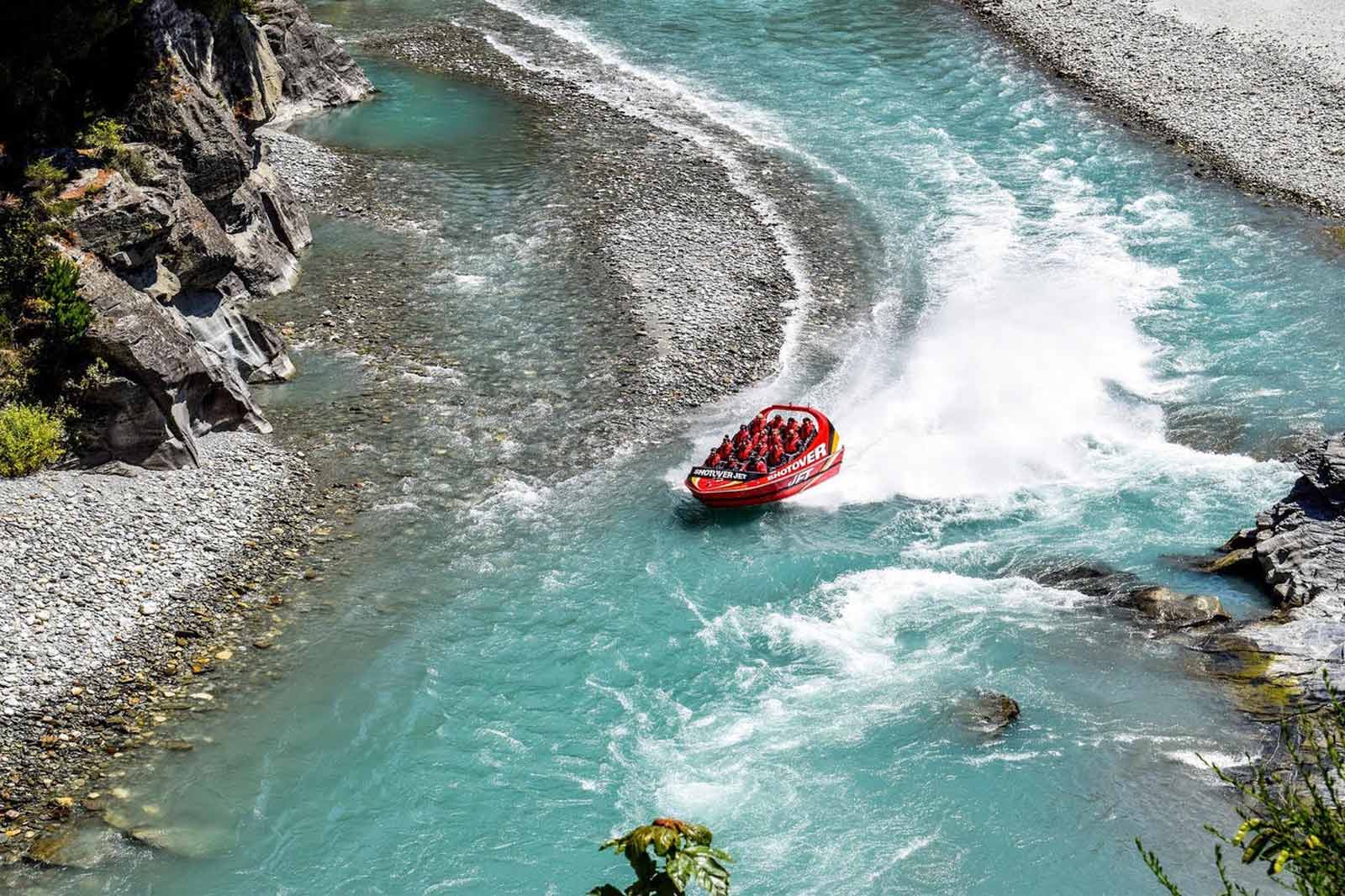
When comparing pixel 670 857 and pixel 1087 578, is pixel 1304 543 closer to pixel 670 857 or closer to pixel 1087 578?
pixel 1087 578

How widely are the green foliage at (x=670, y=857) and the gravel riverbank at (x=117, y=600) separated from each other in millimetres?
18211

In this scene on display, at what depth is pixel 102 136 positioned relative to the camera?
34656 millimetres

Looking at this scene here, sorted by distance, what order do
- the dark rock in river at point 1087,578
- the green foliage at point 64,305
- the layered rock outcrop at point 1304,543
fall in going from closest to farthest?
the layered rock outcrop at point 1304,543 < the dark rock in river at point 1087,578 < the green foliage at point 64,305

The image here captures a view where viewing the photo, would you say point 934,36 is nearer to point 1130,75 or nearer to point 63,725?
point 1130,75

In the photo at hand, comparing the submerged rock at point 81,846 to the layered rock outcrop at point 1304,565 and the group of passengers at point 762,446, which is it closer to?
the group of passengers at point 762,446

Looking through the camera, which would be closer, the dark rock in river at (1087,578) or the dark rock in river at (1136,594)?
the dark rock in river at (1136,594)

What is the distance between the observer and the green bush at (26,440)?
2944 cm

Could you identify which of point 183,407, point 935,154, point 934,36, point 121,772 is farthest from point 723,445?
point 934,36

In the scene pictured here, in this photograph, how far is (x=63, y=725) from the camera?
973 inches

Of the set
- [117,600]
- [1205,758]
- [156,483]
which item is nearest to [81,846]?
[117,600]

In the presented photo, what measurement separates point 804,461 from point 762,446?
1.16 metres

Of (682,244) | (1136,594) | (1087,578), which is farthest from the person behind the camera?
(682,244)

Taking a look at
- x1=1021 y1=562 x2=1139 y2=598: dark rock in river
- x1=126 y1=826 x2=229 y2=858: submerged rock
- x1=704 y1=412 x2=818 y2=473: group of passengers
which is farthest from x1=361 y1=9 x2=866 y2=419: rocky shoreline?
x1=126 y1=826 x2=229 y2=858: submerged rock

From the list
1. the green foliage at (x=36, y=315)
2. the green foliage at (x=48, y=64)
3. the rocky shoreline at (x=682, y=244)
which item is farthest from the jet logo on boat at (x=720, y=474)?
the green foliage at (x=48, y=64)
